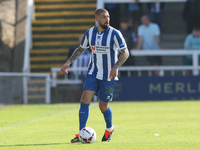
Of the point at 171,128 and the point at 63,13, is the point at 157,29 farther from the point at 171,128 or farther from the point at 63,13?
the point at 171,128

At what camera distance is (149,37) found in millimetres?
18812

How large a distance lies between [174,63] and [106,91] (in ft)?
46.0

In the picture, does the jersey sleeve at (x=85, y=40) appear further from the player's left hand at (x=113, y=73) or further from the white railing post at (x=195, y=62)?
the white railing post at (x=195, y=62)

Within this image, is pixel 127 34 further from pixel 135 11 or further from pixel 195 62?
pixel 135 11

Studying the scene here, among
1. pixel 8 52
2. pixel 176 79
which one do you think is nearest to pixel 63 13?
pixel 8 52

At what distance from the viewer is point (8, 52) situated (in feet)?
65.4

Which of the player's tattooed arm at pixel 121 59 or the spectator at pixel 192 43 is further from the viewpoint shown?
the spectator at pixel 192 43

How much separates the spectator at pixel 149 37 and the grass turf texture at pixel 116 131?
241 inches

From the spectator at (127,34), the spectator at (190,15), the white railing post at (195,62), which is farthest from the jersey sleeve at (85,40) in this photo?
the spectator at (190,15)

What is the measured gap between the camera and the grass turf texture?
6.55 metres

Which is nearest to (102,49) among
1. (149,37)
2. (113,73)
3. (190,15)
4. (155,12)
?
(113,73)

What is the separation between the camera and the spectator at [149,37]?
18.2 metres

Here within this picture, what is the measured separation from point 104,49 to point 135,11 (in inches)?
551

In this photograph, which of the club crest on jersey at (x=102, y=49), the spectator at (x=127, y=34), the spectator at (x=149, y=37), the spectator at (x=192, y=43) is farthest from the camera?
the spectator at (x=192, y=43)
